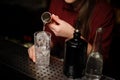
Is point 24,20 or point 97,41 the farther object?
point 24,20

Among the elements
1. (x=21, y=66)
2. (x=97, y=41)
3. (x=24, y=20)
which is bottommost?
(x=21, y=66)

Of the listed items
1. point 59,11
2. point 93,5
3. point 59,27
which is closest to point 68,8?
point 59,11

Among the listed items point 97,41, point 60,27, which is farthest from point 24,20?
point 97,41

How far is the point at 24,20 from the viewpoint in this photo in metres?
2.73

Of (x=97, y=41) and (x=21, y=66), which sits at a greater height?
(x=97, y=41)

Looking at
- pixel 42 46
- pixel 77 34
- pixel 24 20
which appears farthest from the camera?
pixel 24 20

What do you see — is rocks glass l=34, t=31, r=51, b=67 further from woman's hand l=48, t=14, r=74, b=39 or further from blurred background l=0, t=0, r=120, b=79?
blurred background l=0, t=0, r=120, b=79

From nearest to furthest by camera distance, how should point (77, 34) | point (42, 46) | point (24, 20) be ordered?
point (77, 34) → point (42, 46) → point (24, 20)

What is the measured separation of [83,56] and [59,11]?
70cm

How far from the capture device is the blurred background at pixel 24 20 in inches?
99.9

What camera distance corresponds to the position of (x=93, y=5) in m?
1.61

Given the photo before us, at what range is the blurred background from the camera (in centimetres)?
254

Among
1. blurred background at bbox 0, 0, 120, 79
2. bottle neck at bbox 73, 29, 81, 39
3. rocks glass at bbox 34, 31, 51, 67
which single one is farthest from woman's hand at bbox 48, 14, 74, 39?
blurred background at bbox 0, 0, 120, 79

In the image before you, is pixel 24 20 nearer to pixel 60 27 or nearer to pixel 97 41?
pixel 60 27
